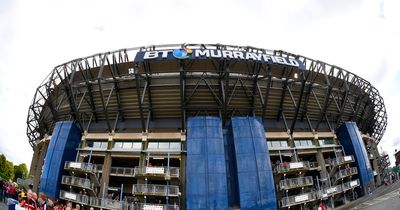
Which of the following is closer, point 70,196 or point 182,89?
point 70,196

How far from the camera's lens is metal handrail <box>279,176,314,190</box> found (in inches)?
1146

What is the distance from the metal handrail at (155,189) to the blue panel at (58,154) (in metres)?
10.2

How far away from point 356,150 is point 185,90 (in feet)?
91.9

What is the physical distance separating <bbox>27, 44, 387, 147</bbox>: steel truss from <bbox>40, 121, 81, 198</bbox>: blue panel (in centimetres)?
179

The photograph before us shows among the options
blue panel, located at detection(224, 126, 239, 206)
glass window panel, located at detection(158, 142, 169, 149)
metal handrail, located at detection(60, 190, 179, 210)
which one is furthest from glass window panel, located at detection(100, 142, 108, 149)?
blue panel, located at detection(224, 126, 239, 206)

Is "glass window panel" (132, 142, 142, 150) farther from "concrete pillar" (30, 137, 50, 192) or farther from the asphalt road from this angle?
the asphalt road

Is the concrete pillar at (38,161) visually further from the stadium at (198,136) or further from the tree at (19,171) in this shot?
the tree at (19,171)

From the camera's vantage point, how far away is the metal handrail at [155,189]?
87.9ft

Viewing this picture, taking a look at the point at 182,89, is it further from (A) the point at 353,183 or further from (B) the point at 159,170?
(A) the point at 353,183

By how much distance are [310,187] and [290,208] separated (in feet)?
15.1

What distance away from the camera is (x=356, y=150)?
3541 cm

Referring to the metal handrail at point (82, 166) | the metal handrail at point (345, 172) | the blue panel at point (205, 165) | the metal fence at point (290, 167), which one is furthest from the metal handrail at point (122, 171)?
the metal handrail at point (345, 172)

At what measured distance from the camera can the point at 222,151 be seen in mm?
27688

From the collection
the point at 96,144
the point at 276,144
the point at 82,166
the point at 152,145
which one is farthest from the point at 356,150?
the point at 82,166
